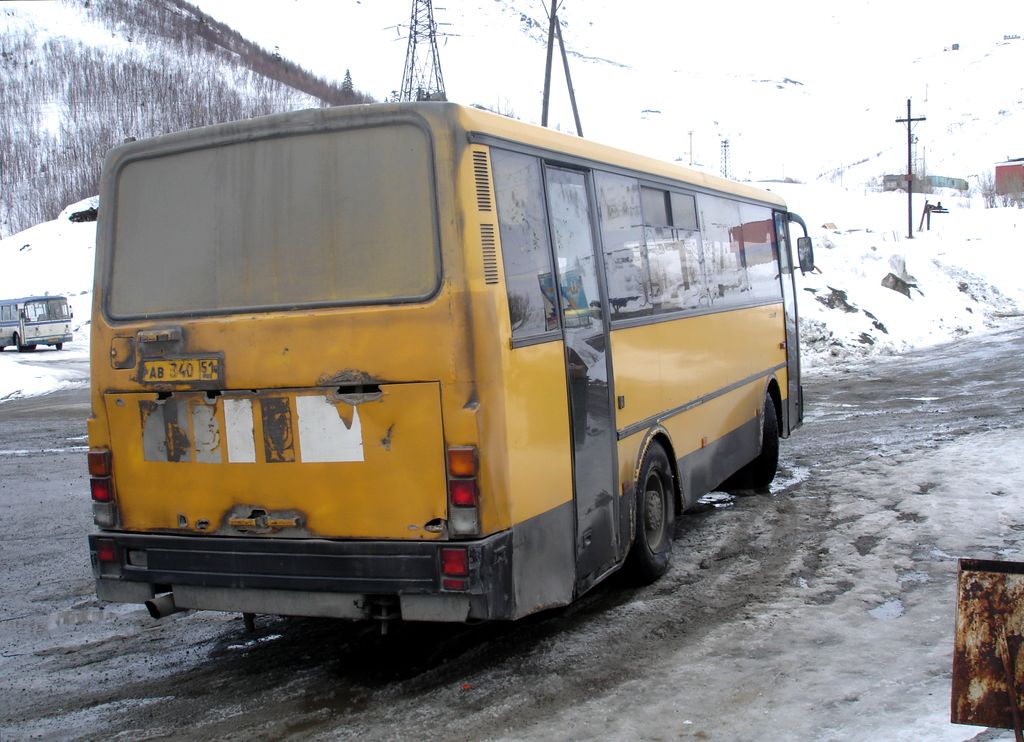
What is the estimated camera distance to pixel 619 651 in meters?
5.91

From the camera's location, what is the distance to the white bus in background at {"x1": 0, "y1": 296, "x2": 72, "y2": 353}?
44.0m

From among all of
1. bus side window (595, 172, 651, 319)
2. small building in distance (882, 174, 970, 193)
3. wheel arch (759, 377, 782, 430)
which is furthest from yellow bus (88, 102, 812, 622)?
small building in distance (882, 174, 970, 193)

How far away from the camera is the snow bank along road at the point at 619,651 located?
4953 mm

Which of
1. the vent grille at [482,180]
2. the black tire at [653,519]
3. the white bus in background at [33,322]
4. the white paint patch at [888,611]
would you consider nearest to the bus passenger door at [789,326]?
the black tire at [653,519]

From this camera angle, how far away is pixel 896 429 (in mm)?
13383

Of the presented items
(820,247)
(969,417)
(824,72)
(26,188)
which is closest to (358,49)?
(26,188)

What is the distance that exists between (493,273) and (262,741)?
248 cm

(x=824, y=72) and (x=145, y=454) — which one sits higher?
(x=824, y=72)

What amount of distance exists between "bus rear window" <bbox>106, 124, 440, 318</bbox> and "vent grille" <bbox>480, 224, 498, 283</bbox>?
247 millimetres

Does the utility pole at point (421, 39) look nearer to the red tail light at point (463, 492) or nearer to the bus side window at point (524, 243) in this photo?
the bus side window at point (524, 243)

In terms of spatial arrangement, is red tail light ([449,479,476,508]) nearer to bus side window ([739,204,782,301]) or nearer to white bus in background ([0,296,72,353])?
bus side window ([739,204,782,301])

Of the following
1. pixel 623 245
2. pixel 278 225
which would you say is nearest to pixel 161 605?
pixel 278 225

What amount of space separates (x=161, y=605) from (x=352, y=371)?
5.73 feet

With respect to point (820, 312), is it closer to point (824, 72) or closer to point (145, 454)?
point (145, 454)
